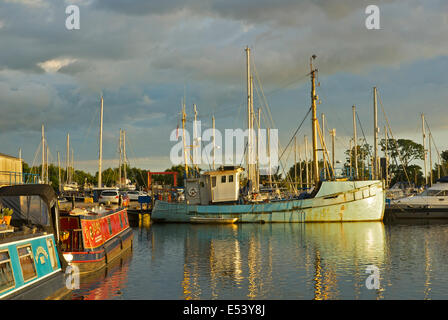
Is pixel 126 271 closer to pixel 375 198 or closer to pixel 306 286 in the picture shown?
pixel 306 286

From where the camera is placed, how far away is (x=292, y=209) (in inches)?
1785

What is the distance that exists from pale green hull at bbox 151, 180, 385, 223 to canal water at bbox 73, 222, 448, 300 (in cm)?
463

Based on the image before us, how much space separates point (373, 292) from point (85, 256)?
38.3 feet

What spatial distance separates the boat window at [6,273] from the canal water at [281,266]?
5.57 m

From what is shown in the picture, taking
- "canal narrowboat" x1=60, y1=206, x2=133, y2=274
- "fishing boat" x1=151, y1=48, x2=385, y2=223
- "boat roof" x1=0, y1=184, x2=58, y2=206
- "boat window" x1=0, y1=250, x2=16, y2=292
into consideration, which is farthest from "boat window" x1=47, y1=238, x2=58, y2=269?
"fishing boat" x1=151, y1=48, x2=385, y2=223

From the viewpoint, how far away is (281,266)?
78.3 ft

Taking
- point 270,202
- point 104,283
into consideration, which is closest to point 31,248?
point 104,283

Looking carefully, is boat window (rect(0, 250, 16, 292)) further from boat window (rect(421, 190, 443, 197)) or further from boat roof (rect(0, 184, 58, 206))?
boat window (rect(421, 190, 443, 197))

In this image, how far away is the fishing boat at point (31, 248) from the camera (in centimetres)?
1261

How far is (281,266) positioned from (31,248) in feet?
43.2

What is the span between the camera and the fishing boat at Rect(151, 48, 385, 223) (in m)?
44.2

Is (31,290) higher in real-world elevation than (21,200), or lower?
lower
